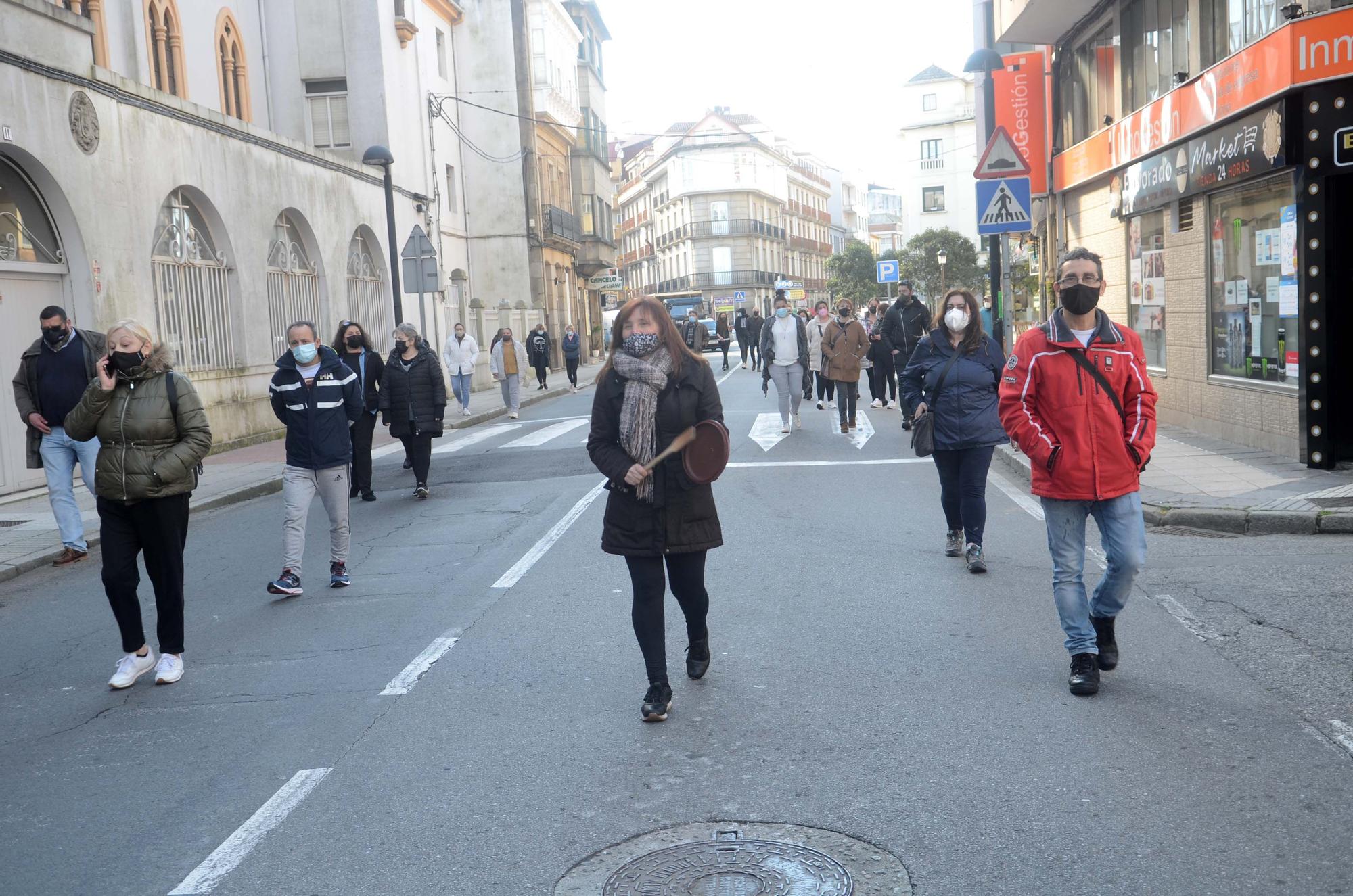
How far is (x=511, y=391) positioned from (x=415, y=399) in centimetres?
1125

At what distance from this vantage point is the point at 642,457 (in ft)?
18.3

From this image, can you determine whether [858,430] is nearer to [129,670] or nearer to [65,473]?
[65,473]

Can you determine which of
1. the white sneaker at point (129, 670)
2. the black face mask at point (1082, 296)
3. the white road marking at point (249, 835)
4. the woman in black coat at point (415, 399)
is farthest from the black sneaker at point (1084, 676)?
the woman in black coat at point (415, 399)

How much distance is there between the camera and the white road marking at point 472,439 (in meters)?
18.3

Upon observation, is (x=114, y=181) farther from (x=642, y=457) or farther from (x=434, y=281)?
(x=642, y=457)

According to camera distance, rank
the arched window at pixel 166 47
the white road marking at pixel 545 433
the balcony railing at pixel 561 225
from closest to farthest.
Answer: the white road marking at pixel 545 433 → the arched window at pixel 166 47 → the balcony railing at pixel 561 225

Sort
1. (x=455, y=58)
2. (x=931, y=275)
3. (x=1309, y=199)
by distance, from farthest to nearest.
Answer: (x=931, y=275) < (x=455, y=58) < (x=1309, y=199)

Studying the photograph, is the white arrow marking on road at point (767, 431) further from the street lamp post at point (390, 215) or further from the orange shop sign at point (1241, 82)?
the street lamp post at point (390, 215)

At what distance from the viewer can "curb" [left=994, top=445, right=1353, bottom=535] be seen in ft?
29.9

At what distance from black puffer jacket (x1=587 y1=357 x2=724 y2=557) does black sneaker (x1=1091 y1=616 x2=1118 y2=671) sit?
184 cm

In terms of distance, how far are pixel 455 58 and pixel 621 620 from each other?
1343 inches

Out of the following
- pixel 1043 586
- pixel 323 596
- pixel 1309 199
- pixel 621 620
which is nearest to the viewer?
pixel 621 620

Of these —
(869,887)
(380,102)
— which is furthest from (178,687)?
(380,102)

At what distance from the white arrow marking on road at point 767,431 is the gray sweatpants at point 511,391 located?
553cm
